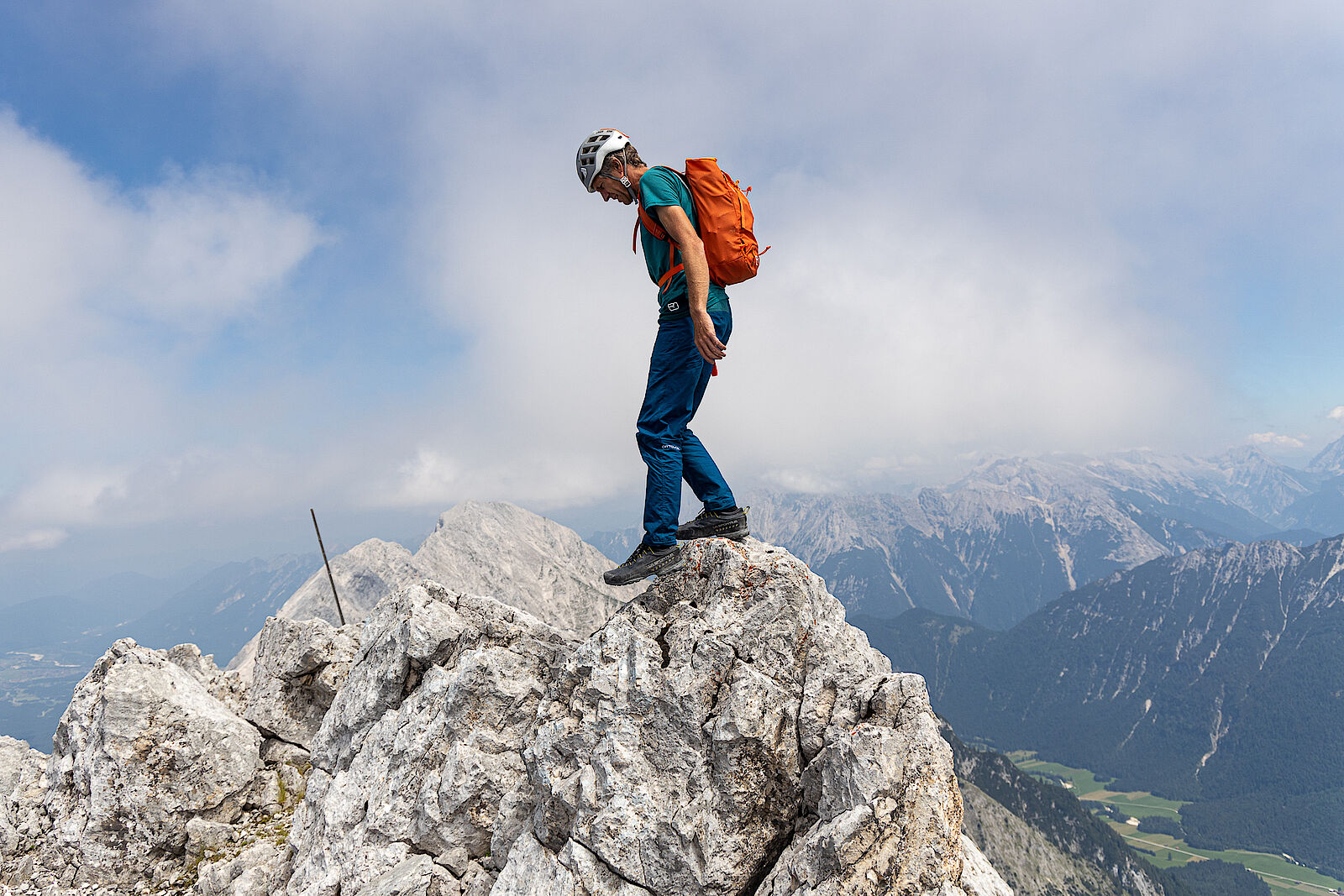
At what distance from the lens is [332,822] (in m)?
12.3

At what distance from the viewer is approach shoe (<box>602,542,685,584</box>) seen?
10.6 metres

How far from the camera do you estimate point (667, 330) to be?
408 inches

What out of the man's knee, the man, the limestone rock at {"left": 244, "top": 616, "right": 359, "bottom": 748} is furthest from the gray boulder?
the limestone rock at {"left": 244, "top": 616, "right": 359, "bottom": 748}

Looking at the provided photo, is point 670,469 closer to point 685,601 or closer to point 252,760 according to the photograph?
point 685,601

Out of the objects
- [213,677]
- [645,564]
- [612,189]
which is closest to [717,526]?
[645,564]

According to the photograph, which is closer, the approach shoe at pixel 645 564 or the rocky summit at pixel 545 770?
the rocky summit at pixel 545 770

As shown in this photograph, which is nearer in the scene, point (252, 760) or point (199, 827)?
point (199, 827)

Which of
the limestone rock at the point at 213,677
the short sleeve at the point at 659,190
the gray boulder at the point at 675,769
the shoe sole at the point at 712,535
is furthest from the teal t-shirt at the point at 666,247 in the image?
the limestone rock at the point at 213,677

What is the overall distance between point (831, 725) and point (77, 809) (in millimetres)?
18928

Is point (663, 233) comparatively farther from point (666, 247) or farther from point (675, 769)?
point (675, 769)

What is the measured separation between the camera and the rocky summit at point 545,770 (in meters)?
9.02

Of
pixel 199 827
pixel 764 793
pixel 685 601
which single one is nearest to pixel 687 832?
pixel 764 793

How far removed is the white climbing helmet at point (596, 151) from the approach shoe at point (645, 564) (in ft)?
20.7

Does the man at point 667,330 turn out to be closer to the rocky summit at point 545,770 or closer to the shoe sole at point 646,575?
the shoe sole at point 646,575
